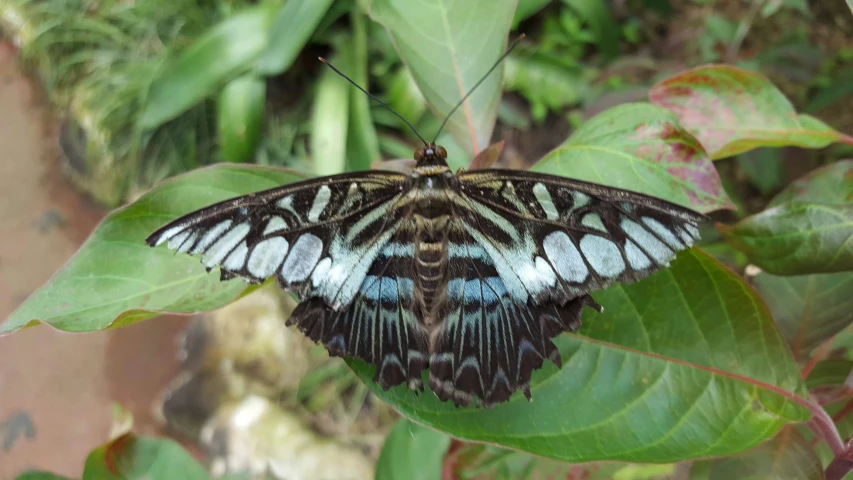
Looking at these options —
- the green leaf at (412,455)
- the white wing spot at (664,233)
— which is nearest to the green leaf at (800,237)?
the white wing spot at (664,233)

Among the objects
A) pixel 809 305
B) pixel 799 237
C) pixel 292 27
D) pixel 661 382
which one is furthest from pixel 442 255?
pixel 292 27

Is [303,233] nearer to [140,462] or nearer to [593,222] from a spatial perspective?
[593,222]

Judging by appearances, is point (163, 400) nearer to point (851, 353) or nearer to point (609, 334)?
point (609, 334)

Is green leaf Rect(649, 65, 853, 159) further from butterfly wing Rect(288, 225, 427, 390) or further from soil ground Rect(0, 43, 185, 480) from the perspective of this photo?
soil ground Rect(0, 43, 185, 480)

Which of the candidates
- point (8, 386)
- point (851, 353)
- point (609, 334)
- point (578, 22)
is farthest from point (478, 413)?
point (8, 386)

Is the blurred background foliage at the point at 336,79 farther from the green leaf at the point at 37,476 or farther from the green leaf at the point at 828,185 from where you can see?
the green leaf at the point at 37,476

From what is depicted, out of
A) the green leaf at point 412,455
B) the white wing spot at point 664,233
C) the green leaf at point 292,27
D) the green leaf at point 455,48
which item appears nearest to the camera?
the white wing spot at point 664,233
